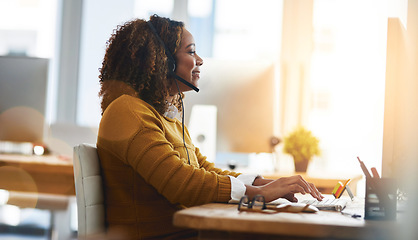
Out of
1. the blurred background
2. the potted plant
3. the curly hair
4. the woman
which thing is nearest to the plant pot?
the potted plant

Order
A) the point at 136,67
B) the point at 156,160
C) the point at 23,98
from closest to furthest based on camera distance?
the point at 156,160 < the point at 136,67 < the point at 23,98

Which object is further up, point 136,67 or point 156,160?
point 136,67

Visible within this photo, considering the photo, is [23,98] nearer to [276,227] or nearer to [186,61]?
[186,61]

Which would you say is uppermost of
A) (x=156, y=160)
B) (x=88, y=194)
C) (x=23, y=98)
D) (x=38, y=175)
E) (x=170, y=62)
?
(x=170, y=62)

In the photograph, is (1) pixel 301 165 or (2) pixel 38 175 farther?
(1) pixel 301 165

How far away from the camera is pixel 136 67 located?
1542 mm

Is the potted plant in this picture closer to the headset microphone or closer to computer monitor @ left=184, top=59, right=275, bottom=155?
computer monitor @ left=184, top=59, right=275, bottom=155

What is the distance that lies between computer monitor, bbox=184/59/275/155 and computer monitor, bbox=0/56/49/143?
2.64 ft

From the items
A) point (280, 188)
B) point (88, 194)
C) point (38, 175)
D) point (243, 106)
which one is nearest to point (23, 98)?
point (38, 175)

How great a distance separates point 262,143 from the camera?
2404 millimetres

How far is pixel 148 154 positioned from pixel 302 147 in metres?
1.56

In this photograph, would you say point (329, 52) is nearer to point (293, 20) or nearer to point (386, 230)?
point (293, 20)

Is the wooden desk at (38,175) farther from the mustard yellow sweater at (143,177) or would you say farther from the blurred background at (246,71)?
the mustard yellow sweater at (143,177)

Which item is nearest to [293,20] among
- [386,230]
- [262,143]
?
[262,143]
